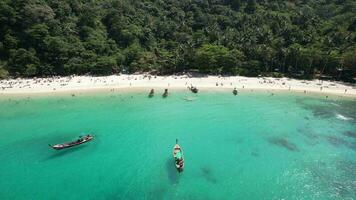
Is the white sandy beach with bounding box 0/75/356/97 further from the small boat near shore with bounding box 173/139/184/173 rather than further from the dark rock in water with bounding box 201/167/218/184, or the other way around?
the dark rock in water with bounding box 201/167/218/184

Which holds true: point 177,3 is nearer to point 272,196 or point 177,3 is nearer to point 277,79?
point 277,79

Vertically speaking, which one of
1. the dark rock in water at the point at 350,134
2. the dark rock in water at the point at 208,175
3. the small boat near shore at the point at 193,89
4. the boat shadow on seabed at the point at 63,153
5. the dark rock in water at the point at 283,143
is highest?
the small boat near shore at the point at 193,89

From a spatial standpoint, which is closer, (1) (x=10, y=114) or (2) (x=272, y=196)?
(2) (x=272, y=196)

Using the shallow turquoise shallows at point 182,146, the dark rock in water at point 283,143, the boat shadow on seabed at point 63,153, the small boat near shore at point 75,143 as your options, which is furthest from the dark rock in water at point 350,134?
the boat shadow on seabed at point 63,153

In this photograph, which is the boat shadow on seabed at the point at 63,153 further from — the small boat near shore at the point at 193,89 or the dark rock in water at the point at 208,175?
the small boat near shore at the point at 193,89

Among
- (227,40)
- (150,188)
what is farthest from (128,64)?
(150,188)

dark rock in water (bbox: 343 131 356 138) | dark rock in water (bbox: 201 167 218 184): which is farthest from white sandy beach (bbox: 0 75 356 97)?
dark rock in water (bbox: 201 167 218 184)
